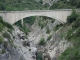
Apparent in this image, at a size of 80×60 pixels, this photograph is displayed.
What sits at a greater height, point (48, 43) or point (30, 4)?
point (30, 4)

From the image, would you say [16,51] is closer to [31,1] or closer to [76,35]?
[76,35]

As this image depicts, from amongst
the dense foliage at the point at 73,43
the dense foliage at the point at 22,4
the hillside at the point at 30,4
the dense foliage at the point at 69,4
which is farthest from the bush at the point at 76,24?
the dense foliage at the point at 22,4

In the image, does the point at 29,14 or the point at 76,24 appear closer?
the point at 76,24

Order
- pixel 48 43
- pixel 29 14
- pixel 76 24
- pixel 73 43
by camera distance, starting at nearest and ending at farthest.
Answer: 1. pixel 73 43
2. pixel 76 24
3. pixel 29 14
4. pixel 48 43

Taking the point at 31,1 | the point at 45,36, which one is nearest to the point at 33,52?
the point at 45,36

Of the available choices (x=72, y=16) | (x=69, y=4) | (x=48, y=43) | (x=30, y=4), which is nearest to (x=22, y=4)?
(x=30, y=4)

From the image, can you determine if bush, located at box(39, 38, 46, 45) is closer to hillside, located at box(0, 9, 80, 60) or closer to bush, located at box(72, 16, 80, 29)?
hillside, located at box(0, 9, 80, 60)

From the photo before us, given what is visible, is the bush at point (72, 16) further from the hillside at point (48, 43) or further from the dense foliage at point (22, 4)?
the dense foliage at point (22, 4)

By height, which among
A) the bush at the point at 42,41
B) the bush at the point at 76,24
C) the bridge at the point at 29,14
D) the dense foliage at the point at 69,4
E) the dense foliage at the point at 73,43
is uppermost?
the dense foliage at the point at 69,4

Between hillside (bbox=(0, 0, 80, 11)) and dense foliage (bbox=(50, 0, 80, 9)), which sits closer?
dense foliage (bbox=(50, 0, 80, 9))

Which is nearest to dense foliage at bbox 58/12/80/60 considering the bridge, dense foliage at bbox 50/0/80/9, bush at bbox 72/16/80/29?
bush at bbox 72/16/80/29

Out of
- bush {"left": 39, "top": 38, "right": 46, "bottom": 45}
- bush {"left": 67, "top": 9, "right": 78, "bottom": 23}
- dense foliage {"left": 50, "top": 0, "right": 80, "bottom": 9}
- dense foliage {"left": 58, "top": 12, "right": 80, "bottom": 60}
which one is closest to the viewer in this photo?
dense foliage {"left": 58, "top": 12, "right": 80, "bottom": 60}

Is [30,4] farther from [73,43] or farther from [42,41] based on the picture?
[73,43]
